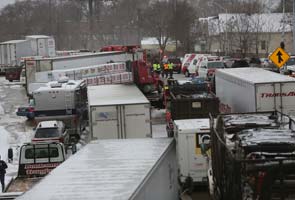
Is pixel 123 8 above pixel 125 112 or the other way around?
above

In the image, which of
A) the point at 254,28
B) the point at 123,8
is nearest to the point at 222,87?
the point at 254,28

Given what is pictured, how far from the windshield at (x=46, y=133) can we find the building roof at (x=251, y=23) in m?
34.1

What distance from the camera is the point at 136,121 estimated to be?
2062 centimetres

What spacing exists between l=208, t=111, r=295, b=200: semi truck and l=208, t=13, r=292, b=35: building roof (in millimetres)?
44702

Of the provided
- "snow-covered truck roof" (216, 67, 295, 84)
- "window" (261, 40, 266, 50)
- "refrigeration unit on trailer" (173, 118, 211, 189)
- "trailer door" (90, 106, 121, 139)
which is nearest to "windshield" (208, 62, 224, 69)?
"snow-covered truck roof" (216, 67, 295, 84)

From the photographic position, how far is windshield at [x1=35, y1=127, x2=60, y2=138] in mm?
23203

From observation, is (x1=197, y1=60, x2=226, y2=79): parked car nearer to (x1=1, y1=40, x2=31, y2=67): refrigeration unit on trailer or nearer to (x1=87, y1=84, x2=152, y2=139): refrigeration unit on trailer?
(x1=87, y1=84, x2=152, y2=139): refrigeration unit on trailer

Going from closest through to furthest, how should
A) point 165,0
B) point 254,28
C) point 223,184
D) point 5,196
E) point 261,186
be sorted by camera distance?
point 261,186 → point 223,184 → point 5,196 → point 254,28 → point 165,0

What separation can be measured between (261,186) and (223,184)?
1942mm

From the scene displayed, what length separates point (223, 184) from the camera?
10258 millimetres

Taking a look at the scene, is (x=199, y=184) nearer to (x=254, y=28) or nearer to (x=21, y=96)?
(x=21, y=96)

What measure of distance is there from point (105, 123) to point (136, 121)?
95 cm

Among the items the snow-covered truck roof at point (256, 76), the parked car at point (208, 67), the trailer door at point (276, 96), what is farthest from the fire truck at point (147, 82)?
the trailer door at point (276, 96)

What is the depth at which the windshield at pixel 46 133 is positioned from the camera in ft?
76.1
